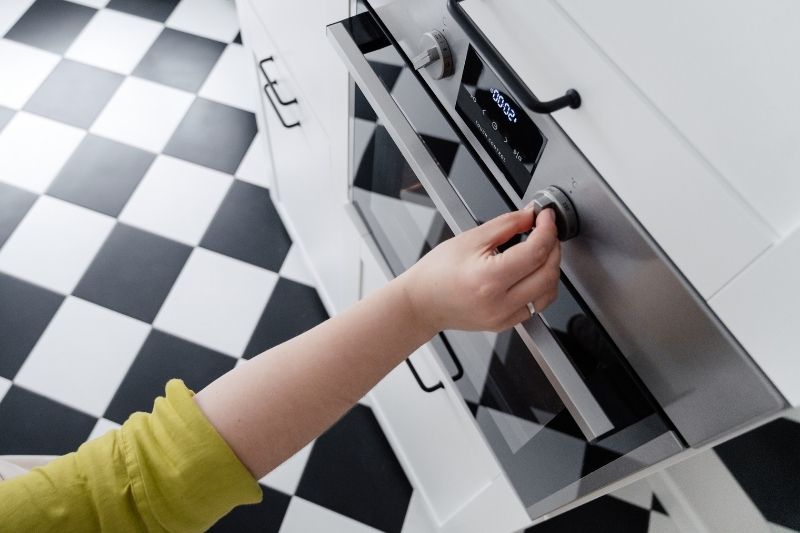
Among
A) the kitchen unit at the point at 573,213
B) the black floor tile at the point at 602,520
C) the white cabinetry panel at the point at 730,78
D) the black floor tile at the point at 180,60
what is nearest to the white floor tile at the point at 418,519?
the black floor tile at the point at 602,520

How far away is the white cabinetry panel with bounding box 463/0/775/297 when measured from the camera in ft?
1.18

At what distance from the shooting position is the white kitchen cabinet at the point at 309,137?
860mm

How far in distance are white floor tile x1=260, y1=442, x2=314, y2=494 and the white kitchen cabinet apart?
0.36 meters

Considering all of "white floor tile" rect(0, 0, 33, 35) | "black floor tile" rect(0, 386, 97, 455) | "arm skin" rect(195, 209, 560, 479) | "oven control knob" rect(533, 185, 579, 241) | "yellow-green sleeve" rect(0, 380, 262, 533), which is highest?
"oven control knob" rect(533, 185, 579, 241)

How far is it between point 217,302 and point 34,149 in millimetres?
755

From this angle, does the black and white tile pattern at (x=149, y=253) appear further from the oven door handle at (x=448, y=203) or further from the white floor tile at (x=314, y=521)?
the oven door handle at (x=448, y=203)

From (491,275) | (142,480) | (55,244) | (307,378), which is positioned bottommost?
(55,244)

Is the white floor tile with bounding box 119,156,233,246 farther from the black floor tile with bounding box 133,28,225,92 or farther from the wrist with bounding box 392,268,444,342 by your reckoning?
the wrist with bounding box 392,268,444,342

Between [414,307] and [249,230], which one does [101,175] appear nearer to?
[249,230]

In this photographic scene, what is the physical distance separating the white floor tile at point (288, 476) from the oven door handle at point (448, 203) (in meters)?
0.91

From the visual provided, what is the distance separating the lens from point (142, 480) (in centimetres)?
55

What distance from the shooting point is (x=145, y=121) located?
5.85 feet

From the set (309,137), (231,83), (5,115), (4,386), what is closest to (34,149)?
(5,115)

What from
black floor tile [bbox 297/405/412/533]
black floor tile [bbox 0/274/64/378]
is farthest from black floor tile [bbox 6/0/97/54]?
black floor tile [bbox 297/405/412/533]
